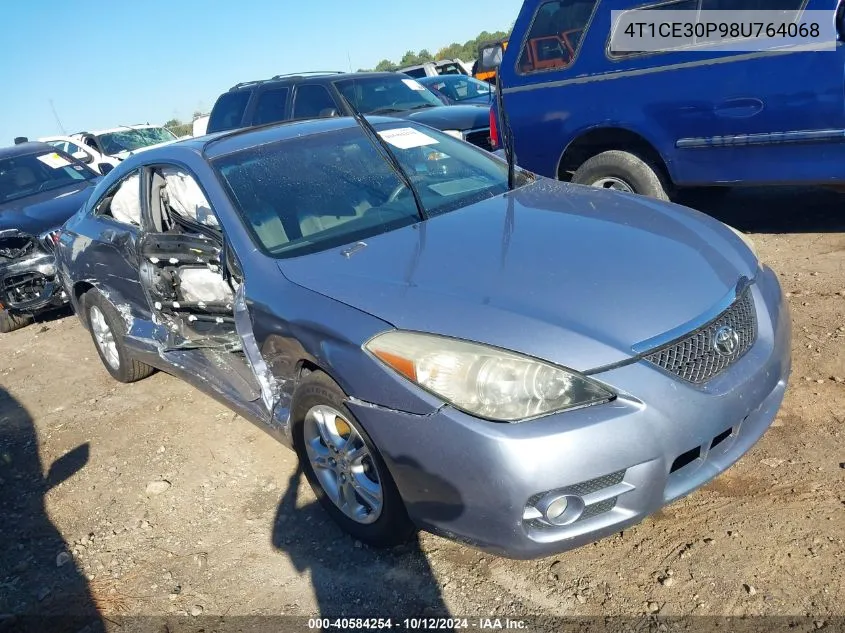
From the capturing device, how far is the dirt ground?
226 cm

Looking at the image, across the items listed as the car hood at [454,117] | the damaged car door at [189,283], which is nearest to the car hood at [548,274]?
the damaged car door at [189,283]

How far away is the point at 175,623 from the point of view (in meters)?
2.48

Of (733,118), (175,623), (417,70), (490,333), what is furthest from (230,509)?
(417,70)

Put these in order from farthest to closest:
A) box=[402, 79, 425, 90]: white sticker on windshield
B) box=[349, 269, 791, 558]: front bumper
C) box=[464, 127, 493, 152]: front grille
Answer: box=[402, 79, 425, 90]: white sticker on windshield → box=[464, 127, 493, 152]: front grille → box=[349, 269, 791, 558]: front bumper

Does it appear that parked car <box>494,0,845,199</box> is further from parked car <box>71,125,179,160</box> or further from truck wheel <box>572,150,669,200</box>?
parked car <box>71,125,179,160</box>

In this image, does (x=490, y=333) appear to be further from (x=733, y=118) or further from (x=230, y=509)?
(x=733, y=118)

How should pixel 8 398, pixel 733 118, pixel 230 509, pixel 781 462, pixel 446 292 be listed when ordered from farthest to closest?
pixel 8 398, pixel 733 118, pixel 230 509, pixel 781 462, pixel 446 292

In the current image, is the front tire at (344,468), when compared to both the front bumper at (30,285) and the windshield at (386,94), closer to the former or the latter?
the front bumper at (30,285)

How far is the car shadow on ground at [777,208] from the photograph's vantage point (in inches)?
209

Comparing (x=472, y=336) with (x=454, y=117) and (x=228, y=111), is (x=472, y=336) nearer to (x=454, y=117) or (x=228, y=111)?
(x=454, y=117)

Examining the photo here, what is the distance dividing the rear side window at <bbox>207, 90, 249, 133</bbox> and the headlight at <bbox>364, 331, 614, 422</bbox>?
703 centimetres

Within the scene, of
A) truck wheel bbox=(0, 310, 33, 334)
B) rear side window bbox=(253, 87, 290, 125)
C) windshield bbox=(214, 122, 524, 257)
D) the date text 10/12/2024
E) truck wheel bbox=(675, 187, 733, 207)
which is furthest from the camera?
rear side window bbox=(253, 87, 290, 125)

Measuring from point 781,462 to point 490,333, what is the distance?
146 cm

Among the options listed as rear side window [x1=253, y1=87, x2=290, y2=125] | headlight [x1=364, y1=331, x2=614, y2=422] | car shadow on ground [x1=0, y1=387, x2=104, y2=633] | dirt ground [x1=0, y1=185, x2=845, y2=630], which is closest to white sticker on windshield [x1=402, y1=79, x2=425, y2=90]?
rear side window [x1=253, y1=87, x2=290, y2=125]
